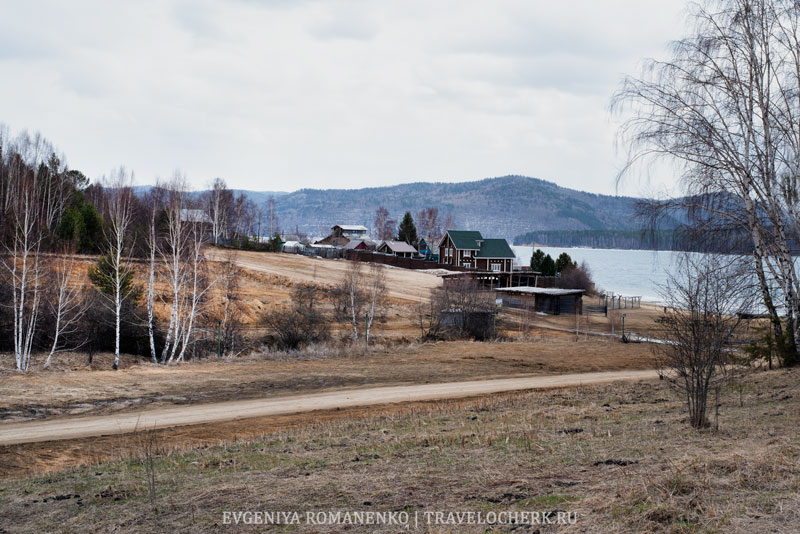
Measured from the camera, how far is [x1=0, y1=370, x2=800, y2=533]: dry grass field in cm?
662

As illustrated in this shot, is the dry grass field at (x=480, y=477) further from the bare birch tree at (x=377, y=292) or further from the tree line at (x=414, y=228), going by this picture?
the tree line at (x=414, y=228)

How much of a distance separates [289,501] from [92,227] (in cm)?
6106

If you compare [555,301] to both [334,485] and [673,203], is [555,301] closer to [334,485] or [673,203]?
[673,203]

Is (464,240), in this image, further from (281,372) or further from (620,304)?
(281,372)

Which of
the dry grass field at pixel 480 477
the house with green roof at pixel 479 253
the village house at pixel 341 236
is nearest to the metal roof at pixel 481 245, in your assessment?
the house with green roof at pixel 479 253

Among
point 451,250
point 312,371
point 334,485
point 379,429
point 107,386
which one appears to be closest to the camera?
point 334,485

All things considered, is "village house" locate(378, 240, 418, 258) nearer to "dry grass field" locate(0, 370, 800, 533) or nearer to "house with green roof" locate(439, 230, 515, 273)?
"house with green roof" locate(439, 230, 515, 273)

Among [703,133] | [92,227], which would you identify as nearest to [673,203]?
[703,133]

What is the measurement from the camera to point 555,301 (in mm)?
63031

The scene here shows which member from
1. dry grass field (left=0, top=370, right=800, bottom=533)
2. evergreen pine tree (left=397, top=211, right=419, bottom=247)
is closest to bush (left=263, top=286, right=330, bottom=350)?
dry grass field (left=0, top=370, right=800, bottom=533)

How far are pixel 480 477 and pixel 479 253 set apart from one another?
293 feet

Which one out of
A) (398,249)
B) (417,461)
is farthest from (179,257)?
(398,249)

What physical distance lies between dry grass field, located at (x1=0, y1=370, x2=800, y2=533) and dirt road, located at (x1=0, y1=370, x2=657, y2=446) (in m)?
4.07

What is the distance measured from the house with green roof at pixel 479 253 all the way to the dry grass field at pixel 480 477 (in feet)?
269
